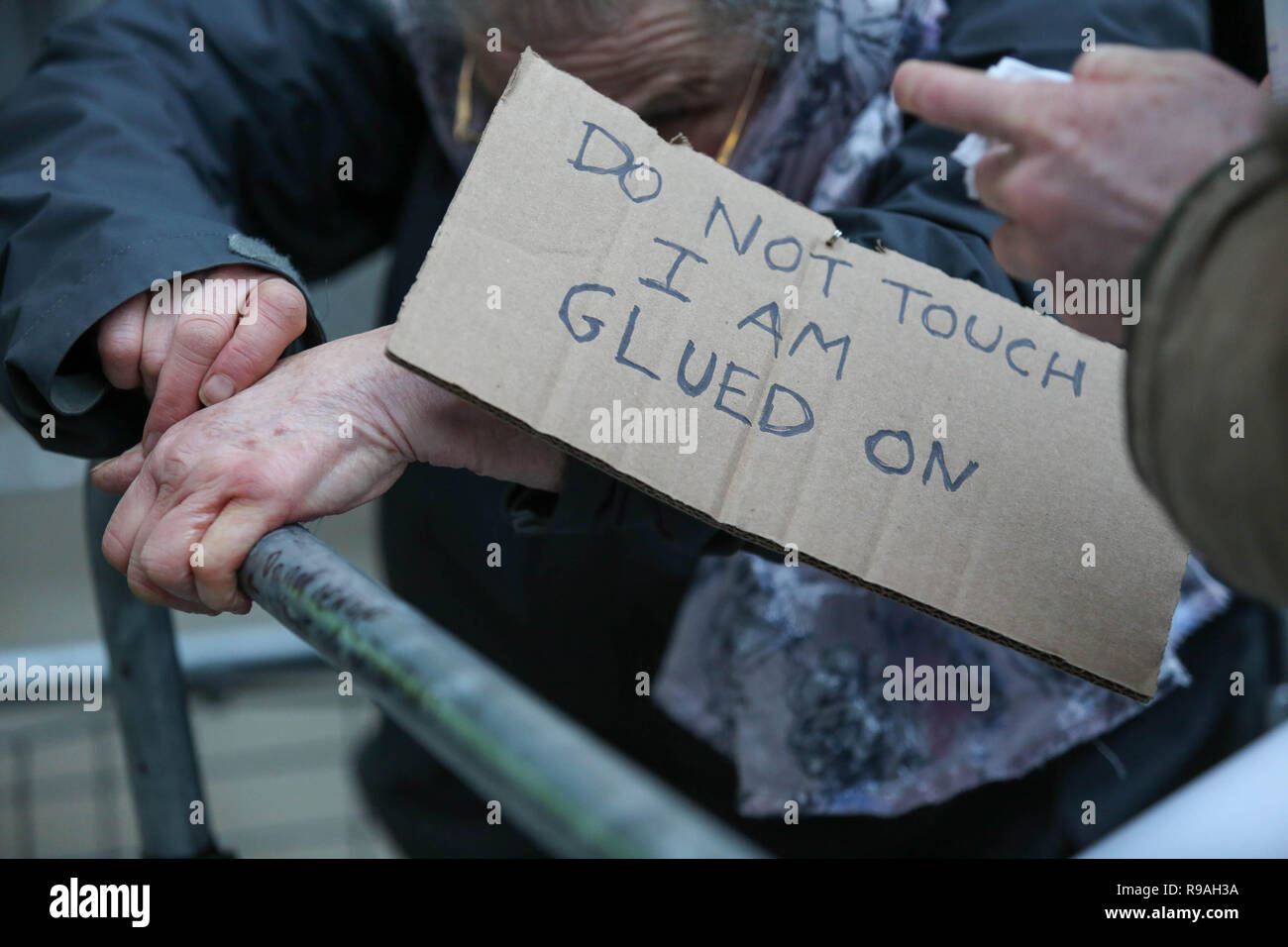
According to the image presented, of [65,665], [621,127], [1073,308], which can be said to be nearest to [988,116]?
[1073,308]

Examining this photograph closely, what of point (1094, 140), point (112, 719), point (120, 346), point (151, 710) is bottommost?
point (112, 719)

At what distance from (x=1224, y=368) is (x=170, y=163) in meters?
1.10

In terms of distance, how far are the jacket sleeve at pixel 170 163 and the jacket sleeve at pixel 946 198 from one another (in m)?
0.31

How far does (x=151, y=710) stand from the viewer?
1.24 meters

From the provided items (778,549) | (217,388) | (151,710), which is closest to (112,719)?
(151,710)

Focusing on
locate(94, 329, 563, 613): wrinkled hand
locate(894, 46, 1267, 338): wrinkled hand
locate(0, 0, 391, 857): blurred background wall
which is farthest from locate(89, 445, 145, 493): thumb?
locate(894, 46, 1267, 338): wrinkled hand

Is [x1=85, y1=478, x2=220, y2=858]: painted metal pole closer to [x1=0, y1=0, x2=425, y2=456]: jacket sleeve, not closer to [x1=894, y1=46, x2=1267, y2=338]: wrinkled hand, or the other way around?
[x1=0, y1=0, x2=425, y2=456]: jacket sleeve

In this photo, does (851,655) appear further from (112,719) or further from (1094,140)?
(112,719)

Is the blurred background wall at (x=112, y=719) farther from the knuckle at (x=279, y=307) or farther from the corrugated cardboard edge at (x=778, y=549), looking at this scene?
the corrugated cardboard edge at (x=778, y=549)

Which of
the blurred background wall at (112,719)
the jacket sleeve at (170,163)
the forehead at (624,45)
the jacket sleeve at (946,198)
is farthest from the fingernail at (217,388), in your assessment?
the blurred background wall at (112,719)

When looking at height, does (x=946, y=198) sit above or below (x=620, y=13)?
below

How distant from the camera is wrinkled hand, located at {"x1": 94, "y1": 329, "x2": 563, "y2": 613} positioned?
2.87 feet
